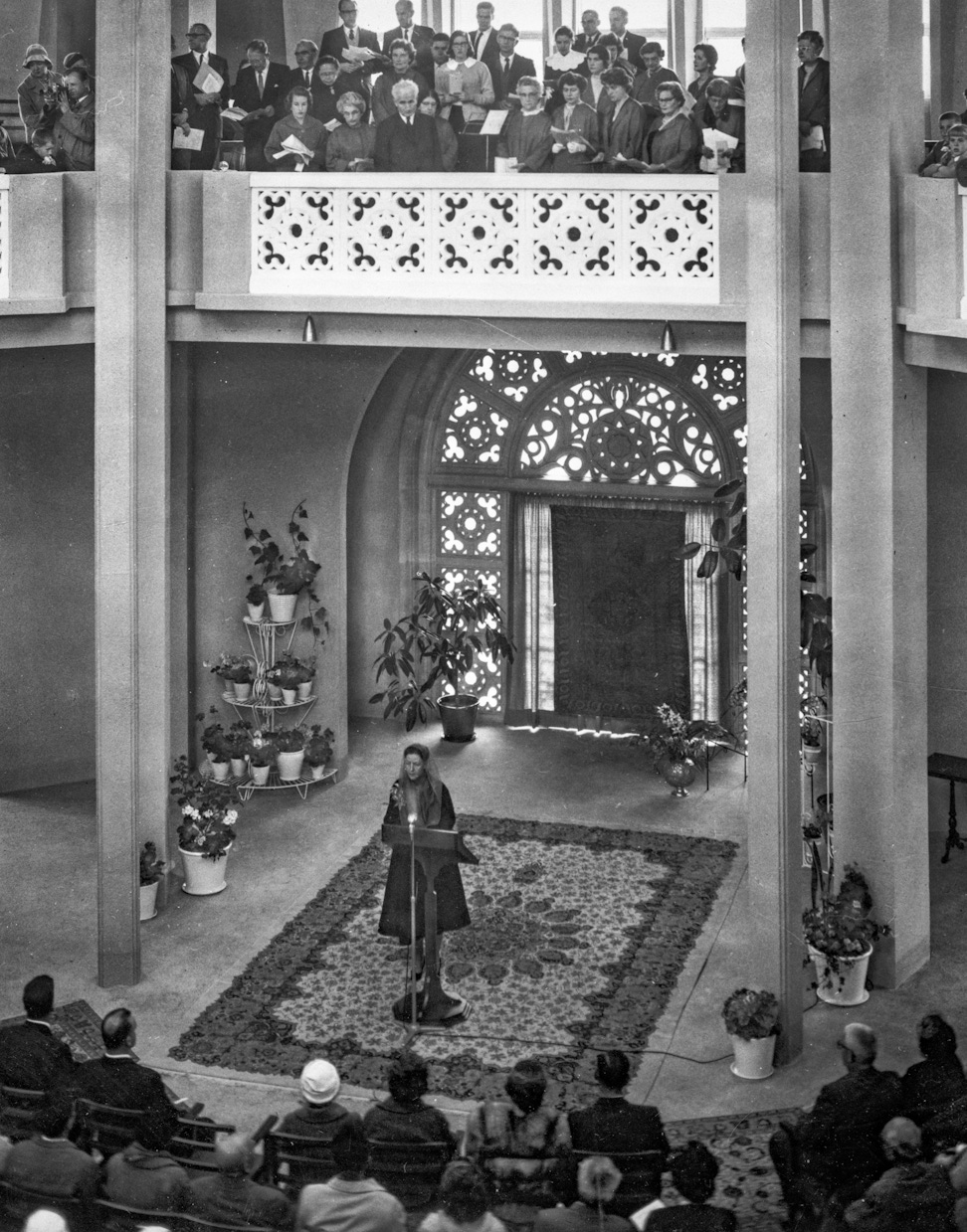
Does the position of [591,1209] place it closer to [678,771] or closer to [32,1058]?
[32,1058]

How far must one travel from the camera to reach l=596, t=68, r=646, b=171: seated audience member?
41.2ft

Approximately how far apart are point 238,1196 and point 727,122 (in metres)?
7.91

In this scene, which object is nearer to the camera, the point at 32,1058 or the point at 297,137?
the point at 32,1058

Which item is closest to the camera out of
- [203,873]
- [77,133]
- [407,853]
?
[407,853]

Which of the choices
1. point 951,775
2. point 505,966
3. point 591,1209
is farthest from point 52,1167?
point 951,775

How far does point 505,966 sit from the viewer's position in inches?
492

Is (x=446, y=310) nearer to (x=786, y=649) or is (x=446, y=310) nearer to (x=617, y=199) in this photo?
(x=617, y=199)

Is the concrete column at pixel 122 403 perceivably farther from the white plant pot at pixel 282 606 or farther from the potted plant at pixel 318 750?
the potted plant at pixel 318 750

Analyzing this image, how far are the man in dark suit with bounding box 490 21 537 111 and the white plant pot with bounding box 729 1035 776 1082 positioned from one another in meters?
7.66

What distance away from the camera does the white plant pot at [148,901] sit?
13.3 m

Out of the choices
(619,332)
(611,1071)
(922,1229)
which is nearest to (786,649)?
(619,332)

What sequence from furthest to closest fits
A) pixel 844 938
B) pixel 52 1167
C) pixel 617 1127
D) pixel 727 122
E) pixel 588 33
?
pixel 588 33 < pixel 727 122 < pixel 844 938 < pixel 617 1127 < pixel 52 1167

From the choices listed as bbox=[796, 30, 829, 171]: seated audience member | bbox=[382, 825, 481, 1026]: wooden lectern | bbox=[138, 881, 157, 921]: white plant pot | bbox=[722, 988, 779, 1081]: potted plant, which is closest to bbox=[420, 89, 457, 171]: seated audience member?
bbox=[796, 30, 829, 171]: seated audience member

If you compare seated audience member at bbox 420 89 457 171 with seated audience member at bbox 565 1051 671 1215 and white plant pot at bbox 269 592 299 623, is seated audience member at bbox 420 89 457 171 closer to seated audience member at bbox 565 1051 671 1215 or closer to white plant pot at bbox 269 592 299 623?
white plant pot at bbox 269 592 299 623
